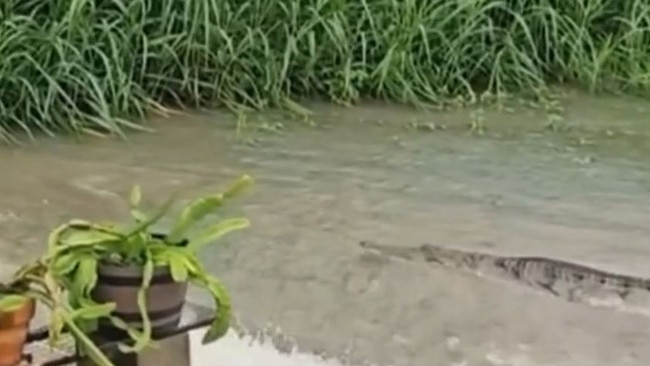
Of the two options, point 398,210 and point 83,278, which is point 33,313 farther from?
point 398,210

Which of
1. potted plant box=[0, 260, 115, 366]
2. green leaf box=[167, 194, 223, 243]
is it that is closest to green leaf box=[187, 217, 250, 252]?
green leaf box=[167, 194, 223, 243]

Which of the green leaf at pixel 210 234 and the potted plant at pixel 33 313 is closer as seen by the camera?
the potted plant at pixel 33 313

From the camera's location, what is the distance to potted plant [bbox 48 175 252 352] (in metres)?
1.11

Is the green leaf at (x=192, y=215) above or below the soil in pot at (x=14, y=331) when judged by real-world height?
above

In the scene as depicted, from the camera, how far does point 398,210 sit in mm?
3156

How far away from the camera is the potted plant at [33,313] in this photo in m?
1.07

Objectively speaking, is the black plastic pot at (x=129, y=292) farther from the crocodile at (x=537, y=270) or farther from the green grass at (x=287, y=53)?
the green grass at (x=287, y=53)

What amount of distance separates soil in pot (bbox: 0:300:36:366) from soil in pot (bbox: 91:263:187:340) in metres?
0.06

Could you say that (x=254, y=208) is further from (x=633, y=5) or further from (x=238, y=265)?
(x=633, y=5)

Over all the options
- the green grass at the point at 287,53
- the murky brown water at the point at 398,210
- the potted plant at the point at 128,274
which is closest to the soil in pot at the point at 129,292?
the potted plant at the point at 128,274

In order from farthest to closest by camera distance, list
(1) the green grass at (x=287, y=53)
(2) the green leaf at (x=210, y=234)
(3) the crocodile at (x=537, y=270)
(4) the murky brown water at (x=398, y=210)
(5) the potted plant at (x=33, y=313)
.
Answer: (1) the green grass at (x=287, y=53) → (3) the crocodile at (x=537, y=270) → (4) the murky brown water at (x=398, y=210) → (2) the green leaf at (x=210, y=234) → (5) the potted plant at (x=33, y=313)

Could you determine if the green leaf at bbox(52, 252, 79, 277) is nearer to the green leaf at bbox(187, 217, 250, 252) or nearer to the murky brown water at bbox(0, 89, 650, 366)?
the green leaf at bbox(187, 217, 250, 252)

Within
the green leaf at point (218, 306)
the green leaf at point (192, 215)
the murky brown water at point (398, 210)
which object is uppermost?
the green leaf at point (192, 215)

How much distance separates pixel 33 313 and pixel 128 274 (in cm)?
9
